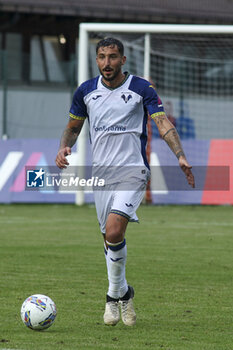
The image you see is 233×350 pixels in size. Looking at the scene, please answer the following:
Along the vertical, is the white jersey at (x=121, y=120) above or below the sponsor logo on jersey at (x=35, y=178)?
above

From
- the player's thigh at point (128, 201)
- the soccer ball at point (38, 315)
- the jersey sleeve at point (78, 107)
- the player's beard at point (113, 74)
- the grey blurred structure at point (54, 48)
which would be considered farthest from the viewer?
the grey blurred structure at point (54, 48)

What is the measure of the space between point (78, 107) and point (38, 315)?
184 cm

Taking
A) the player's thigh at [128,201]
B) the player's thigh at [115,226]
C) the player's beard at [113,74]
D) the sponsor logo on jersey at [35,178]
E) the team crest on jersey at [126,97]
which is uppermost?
the player's beard at [113,74]

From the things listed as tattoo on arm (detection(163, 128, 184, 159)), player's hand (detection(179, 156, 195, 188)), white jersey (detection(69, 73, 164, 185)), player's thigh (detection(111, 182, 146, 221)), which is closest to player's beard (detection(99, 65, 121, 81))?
white jersey (detection(69, 73, 164, 185))

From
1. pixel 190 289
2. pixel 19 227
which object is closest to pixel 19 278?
pixel 190 289

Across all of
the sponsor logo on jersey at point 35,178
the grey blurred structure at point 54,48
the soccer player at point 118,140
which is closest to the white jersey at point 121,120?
the soccer player at point 118,140

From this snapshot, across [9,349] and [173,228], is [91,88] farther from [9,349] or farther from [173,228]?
[173,228]

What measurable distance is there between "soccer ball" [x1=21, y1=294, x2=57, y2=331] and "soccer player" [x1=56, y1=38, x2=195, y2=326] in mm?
→ 532

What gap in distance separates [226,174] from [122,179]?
2.79 ft

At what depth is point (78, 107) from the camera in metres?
6.87

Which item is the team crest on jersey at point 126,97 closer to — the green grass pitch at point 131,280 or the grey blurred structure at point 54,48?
the green grass pitch at point 131,280

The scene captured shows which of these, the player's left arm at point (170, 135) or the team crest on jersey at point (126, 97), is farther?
the team crest on jersey at point (126, 97)

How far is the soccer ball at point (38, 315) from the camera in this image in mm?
6035

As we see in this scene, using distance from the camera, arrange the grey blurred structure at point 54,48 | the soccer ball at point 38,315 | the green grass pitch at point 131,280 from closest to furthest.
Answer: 1. the green grass pitch at point 131,280
2. the soccer ball at point 38,315
3. the grey blurred structure at point 54,48
